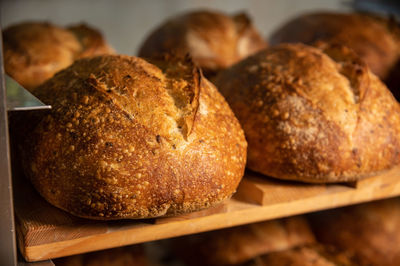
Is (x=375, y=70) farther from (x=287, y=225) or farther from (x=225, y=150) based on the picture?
(x=225, y=150)

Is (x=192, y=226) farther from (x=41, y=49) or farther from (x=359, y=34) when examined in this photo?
(x=359, y=34)

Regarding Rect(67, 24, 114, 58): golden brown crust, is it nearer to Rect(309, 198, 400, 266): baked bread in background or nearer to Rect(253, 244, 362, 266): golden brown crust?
Rect(253, 244, 362, 266): golden brown crust

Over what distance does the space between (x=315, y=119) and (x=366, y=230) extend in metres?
0.67

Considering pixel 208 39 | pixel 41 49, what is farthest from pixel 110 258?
pixel 208 39

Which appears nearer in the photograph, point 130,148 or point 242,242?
point 130,148

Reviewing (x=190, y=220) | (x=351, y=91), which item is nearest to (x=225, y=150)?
(x=190, y=220)

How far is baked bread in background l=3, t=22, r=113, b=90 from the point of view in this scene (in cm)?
133

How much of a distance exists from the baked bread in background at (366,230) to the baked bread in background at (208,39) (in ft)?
2.24

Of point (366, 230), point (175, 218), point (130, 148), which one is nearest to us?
point (130, 148)

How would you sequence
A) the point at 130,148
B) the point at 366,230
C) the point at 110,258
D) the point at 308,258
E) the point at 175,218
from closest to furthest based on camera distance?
the point at 130,148
the point at 175,218
the point at 110,258
the point at 308,258
the point at 366,230

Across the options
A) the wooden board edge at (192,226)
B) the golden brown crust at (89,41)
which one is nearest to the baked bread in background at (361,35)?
the wooden board edge at (192,226)

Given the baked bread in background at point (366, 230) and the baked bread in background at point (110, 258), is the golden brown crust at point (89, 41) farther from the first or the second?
the baked bread in background at point (366, 230)

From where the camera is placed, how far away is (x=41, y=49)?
1370mm

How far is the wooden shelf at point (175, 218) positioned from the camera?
94 cm
